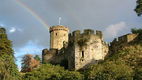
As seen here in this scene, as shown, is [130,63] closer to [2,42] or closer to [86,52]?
[86,52]

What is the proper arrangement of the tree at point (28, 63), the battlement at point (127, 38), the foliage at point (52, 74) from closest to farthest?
1. the foliage at point (52, 74)
2. the battlement at point (127, 38)
3. the tree at point (28, 63)

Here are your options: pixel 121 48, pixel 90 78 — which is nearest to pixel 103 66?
pixel 90 78

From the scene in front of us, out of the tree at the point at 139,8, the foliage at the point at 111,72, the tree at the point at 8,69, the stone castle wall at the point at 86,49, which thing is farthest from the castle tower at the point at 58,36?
the tree at the point at 8,69

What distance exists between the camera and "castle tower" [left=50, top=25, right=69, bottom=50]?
6616 cm

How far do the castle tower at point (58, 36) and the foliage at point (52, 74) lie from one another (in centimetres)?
1369

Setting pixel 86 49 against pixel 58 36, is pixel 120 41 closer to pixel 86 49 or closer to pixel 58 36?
pixel 86 49

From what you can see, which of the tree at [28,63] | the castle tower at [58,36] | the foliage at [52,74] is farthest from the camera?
the tree at [28,63]

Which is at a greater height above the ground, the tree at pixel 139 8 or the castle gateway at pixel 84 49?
the tree at pixel 139 8

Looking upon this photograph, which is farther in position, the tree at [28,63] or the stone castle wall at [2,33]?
the tree at [28,63]

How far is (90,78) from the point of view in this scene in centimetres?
4097

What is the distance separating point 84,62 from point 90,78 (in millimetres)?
8505

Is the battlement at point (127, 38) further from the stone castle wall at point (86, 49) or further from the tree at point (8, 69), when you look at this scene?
the tree at point (8, 69)

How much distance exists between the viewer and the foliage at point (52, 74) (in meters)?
43.6

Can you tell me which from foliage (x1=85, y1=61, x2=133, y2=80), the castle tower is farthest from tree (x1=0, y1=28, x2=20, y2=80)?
the castle tower
